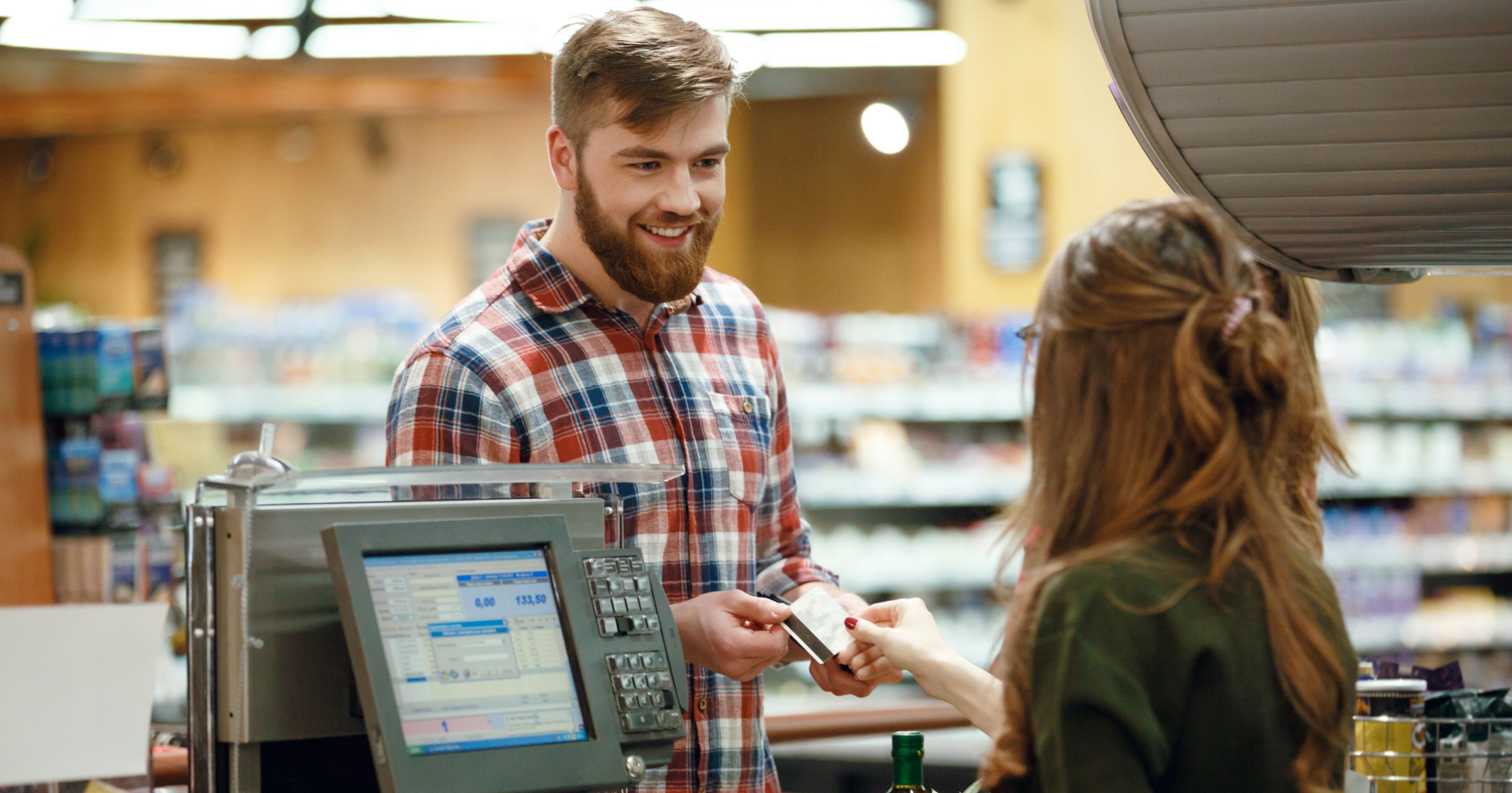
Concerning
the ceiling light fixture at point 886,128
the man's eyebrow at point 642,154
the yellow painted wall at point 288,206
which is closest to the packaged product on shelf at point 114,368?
the man's eyebrow at point 642,154

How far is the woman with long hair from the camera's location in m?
1.03

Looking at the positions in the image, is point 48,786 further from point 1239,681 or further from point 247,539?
point 1239,681

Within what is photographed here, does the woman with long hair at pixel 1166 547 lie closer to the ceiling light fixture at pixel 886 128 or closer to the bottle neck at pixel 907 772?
the bottle neck at pixel 907 772

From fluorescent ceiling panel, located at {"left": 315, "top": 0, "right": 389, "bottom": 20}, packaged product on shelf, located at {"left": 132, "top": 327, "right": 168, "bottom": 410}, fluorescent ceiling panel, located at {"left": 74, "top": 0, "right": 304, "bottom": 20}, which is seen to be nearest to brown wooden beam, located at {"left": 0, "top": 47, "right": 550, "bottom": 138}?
fluorescent ceiling panel, located at {"left": 74, "top": 0, "right": 304, "bottom": 20}

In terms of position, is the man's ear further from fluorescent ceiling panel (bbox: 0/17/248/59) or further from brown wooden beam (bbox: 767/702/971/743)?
fluorescent ceiling panel (bbox: 0/17/248/59)

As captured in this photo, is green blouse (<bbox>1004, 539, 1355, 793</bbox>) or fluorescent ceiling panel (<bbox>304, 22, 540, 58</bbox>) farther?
fluorescent ceiling panel (<bbox>304, 22, 540, 58</bbox>)

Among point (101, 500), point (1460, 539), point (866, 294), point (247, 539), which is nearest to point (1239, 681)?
point (247, 539)

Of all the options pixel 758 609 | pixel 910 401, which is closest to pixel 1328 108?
pixel 758 609

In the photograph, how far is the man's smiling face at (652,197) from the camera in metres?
1.77

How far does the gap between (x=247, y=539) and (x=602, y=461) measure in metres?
0.69

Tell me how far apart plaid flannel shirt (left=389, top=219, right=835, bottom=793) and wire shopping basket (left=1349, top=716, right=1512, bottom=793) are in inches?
29.8

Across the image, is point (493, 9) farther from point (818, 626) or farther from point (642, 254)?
point (818, 626)

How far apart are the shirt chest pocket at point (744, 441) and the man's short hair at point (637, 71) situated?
0.41 metres

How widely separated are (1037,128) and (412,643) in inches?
210
